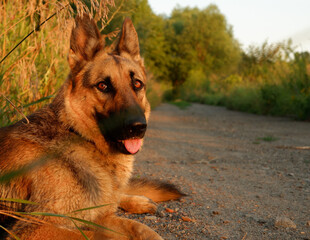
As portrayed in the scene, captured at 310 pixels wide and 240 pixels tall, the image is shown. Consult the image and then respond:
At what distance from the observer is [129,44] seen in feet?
9.58

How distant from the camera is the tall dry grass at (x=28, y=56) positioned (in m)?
3.33

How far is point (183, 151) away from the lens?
6.05 meters

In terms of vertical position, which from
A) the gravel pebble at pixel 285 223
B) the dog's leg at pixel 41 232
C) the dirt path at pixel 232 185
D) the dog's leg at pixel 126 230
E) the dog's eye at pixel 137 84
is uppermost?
the dog's eye at pixel 137 84

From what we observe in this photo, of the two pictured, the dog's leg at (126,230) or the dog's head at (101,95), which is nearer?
the dog's leg at (126,230)

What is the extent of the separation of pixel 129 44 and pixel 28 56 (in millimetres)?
2109

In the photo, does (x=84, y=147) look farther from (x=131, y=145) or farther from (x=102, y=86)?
(x=102, y=86)

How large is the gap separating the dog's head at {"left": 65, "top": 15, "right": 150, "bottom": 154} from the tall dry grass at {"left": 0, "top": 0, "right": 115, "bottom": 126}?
0.71 meters

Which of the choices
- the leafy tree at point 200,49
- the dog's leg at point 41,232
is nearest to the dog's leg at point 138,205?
the dog's leg at point 41,232

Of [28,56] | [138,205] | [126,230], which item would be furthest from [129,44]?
[28,56]

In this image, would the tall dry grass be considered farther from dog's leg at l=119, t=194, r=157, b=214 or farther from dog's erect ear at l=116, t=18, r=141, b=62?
dog's leg at l=119, t=194, r=157, b=214

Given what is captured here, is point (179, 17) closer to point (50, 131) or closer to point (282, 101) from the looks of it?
point (282, 101)

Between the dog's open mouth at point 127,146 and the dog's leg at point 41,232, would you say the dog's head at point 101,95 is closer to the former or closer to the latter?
the dog's open mouth at point 127,146

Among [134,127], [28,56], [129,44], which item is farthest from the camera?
[28,56]

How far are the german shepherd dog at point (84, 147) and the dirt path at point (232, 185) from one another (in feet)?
1.46
